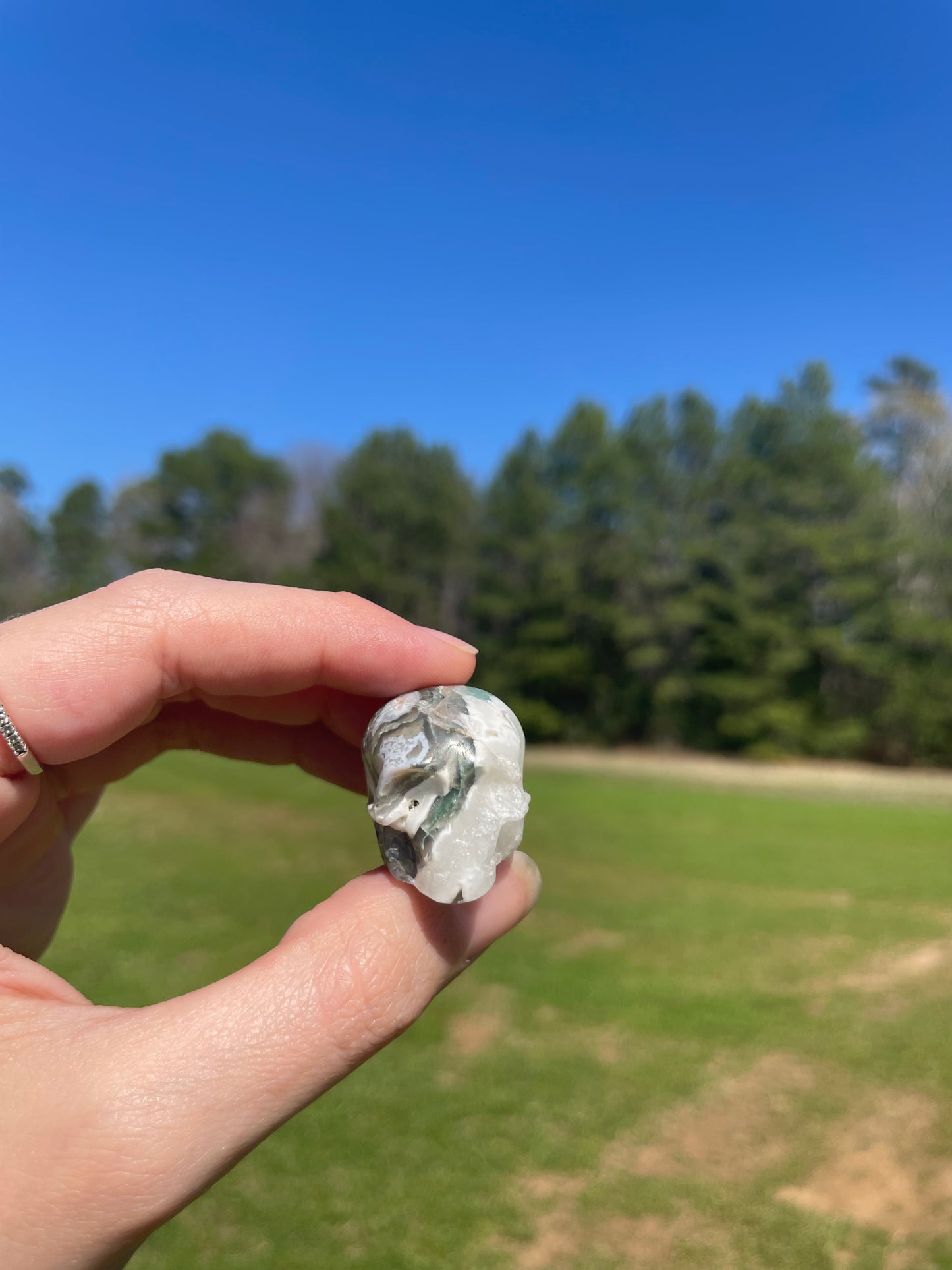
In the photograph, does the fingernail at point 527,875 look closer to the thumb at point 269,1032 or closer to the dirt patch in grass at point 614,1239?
the thumb at point 269,1032

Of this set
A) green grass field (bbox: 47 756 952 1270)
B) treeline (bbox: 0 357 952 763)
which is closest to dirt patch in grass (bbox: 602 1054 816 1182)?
green grass field (bbox: 47 756 952 1270)

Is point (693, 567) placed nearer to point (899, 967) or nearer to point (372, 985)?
point (899, 967)

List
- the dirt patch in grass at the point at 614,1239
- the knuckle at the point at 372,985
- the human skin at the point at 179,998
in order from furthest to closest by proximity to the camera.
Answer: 1. the dirt patch in grass at the point at 614,1239
2. the knuckle at the point at 372,985
3. the human skin at the point at 179,998

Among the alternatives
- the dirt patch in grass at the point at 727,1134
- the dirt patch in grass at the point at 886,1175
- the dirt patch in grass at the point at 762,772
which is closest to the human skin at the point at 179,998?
the dirt patch in grass at the point at 727,1134

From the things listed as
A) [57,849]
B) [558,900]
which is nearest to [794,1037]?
[558,900]

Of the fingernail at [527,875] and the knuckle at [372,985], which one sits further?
the fingernail at [527,875]

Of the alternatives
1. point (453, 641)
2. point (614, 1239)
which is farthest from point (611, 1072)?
point (453, 641)
